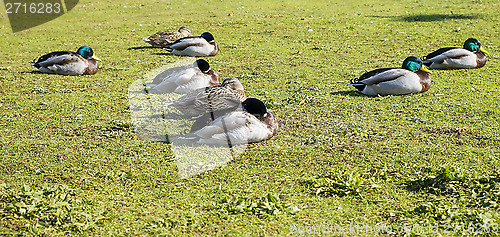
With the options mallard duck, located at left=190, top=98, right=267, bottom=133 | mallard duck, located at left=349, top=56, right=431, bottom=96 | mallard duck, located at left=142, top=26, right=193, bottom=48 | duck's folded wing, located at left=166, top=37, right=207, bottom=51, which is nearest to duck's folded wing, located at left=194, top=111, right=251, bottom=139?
mallard duck, located at left=190, top=98, right=267, bottom=133

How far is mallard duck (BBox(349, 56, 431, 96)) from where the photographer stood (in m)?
8.96

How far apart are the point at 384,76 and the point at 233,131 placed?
3.72m

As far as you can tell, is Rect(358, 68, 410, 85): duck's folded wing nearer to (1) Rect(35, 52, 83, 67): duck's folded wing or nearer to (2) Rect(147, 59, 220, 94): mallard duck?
(2) Rect(147, 59, 220, 94): mallard duck

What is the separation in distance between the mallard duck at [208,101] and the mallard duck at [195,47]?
536 centimetres

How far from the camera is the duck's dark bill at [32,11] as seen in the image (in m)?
20.5

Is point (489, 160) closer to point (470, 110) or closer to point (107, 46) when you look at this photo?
point (470, 110)

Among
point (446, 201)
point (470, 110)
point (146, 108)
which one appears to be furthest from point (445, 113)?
point (146, 108)

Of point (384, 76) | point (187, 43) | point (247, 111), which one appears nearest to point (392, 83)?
point (384, 76)

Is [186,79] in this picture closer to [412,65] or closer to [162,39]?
[412,65]

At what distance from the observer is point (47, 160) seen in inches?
250

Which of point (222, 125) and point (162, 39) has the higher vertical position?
point (222, 125)

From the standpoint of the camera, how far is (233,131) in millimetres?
6684

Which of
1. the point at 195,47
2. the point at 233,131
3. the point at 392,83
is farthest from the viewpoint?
the point at 195,47

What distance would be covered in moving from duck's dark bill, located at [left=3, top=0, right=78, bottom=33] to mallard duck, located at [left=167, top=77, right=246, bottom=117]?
553 inches
